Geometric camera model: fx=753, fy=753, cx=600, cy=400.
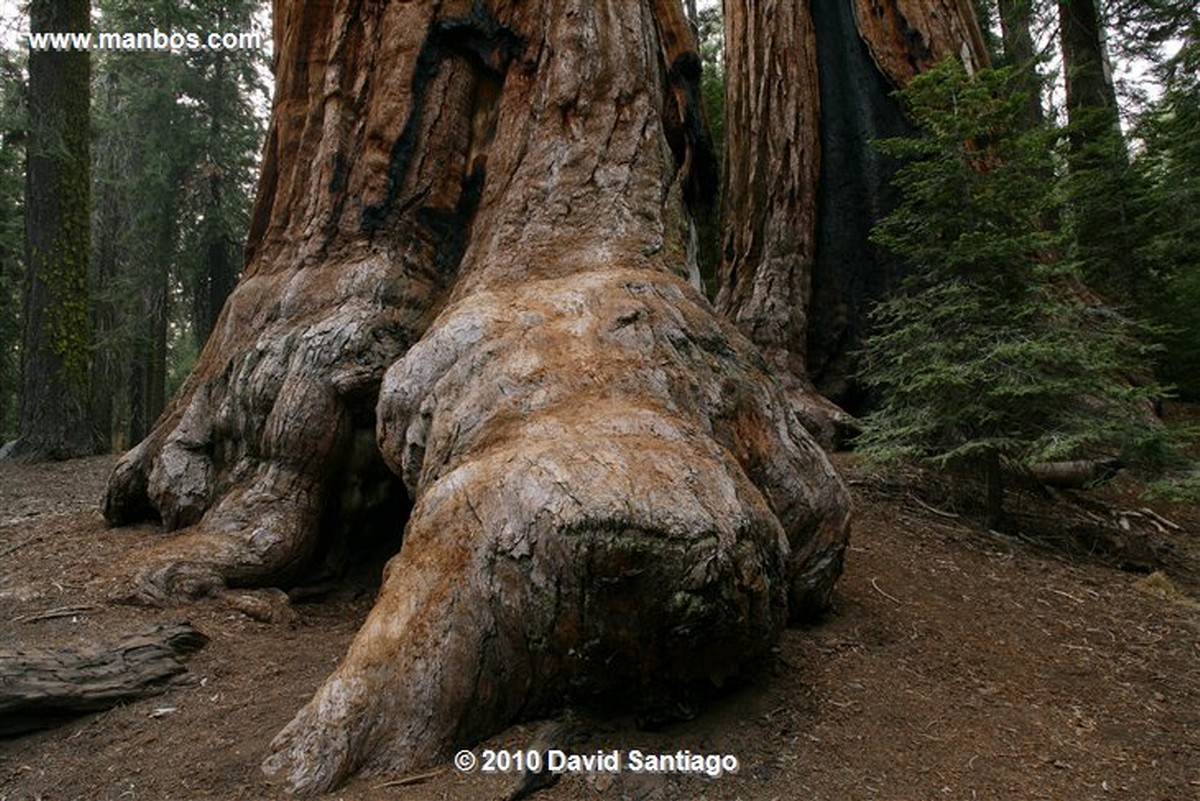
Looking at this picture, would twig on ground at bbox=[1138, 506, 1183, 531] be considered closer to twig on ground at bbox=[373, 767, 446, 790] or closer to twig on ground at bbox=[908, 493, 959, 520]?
twig on ground at bbox=[908, 493, 959, 520]

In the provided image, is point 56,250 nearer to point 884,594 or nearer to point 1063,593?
point 884,594

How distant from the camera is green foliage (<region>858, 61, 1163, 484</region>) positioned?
499 centimetres

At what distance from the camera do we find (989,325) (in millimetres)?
5453

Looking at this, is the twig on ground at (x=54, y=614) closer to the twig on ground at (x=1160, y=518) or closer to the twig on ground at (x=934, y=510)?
the twig on ground at (x=934, y=510)

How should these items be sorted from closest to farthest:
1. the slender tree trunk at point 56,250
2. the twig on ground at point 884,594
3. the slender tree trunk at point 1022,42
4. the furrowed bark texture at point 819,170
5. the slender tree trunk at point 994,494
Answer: the twig on ground at point 884,594, the slender tree trunk at point 994,494, the furrowed bark texture at point 819,170, the slender tree trunk at point 56,250, the slender tree trunk at point 1022,42

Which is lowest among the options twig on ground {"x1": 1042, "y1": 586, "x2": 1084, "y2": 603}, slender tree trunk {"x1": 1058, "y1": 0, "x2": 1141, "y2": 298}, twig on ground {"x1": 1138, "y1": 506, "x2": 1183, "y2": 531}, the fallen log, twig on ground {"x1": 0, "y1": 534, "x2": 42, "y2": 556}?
twig on ground {"x1": 1042, "y1": 586, "x2": 1084, "y2": 603}

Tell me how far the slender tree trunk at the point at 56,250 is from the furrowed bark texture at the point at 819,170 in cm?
850

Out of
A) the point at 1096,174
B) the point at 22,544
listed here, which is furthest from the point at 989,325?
the point at 22,544

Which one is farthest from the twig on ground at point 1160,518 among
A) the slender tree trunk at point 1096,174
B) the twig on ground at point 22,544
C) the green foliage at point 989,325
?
the twig on ground at point 22,544

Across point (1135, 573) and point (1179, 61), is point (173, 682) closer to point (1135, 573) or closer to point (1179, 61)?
point (1135, 573)

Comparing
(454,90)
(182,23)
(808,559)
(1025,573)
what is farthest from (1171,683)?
(182,23)

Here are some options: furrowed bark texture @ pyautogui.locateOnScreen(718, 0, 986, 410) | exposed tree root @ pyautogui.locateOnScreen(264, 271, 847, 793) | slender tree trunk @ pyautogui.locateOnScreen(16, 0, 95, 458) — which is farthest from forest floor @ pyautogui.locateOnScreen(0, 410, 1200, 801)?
slender tree trunk @ pyautogui.locateOnScreen(16, 0, 95, 458)

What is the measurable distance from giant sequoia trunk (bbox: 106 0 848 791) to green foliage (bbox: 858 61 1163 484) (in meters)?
1.80

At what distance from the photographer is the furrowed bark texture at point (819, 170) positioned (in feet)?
25.4
